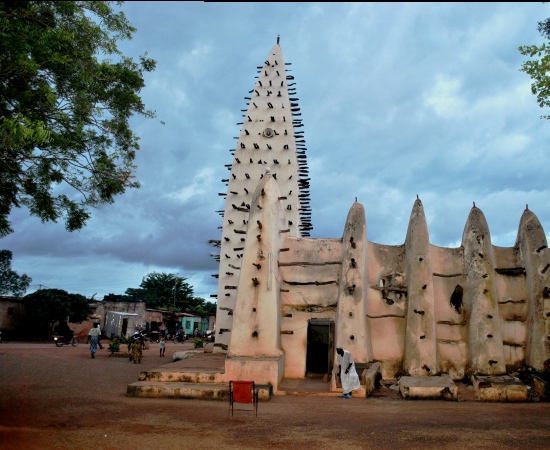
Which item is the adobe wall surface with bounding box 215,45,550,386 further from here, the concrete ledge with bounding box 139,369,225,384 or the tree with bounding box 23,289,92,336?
the tree with bounding box 23,289,92,336

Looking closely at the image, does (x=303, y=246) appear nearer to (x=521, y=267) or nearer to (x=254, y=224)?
(x=254, y=224)

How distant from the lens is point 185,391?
11.2 metres

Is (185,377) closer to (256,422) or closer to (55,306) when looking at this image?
(256,422)

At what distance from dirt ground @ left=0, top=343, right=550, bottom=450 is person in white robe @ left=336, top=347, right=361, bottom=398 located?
1.17ft

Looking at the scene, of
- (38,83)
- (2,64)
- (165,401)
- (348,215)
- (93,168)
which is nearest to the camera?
(2,64)

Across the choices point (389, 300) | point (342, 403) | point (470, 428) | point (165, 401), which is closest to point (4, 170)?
point (165, 401)

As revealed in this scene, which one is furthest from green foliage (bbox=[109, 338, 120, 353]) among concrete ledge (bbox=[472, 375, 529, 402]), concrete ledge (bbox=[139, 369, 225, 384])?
concrete ledge (bbox=[472, 375, 529, 402])

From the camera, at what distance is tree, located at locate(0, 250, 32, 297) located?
168 ft

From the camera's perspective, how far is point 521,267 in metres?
15.2

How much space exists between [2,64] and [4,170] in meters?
2.14

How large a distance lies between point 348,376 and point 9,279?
172 ft

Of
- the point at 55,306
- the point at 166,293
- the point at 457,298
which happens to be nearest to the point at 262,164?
the point at 457,298

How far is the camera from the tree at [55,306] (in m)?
31.4

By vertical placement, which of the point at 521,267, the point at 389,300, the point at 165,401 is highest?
the point at 521,267
